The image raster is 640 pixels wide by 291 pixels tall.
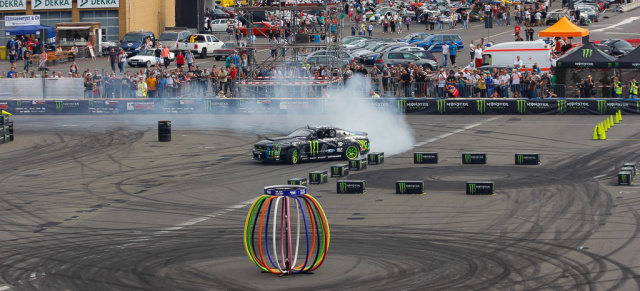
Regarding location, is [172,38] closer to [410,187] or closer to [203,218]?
[410,187]

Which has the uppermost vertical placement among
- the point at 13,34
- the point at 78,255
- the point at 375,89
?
the point at 13,34

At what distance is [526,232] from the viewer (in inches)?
702

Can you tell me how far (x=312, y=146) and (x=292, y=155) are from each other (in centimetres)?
74

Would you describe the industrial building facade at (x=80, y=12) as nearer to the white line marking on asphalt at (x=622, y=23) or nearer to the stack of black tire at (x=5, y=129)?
the stack of black tire at (x=5, y=129)

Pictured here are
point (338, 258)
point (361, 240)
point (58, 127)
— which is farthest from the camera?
point (58, 127)

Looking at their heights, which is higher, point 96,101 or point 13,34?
point 13,34

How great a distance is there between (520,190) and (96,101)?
2537 cm

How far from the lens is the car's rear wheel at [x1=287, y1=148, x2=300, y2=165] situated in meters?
27.3

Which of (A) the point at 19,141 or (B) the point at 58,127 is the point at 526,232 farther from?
(B) the point at 58,127

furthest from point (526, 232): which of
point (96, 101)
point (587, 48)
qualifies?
point (96, 101)

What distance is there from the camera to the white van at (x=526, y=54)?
151 feet

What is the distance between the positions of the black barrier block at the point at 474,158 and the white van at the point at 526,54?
2009 centimetres

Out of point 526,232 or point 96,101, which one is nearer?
point 526,232

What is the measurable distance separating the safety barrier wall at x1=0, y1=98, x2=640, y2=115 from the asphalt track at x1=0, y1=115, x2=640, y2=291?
476 centimetres
